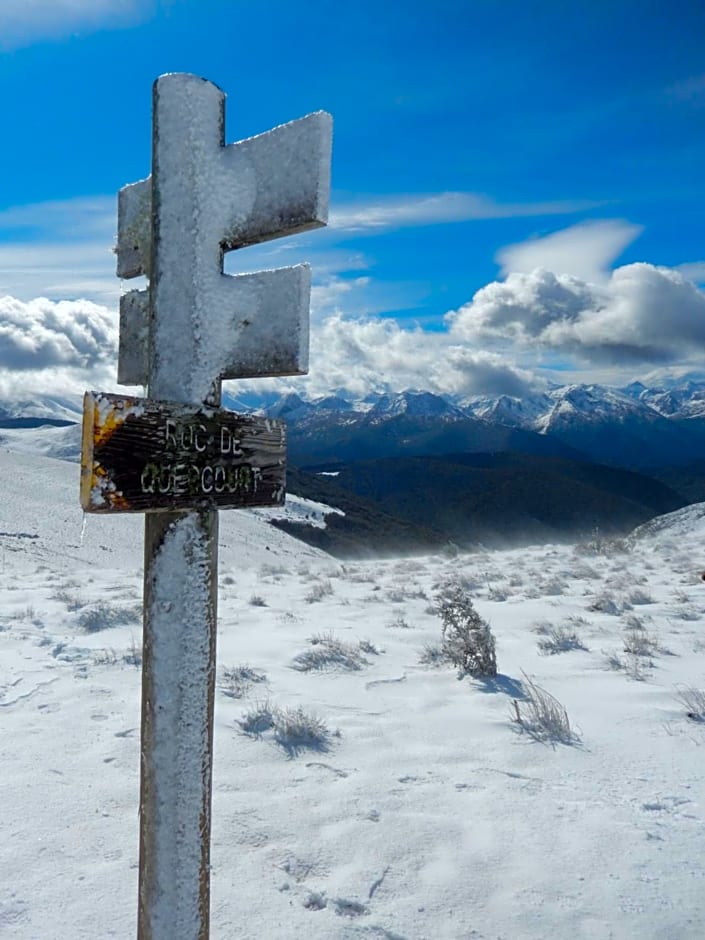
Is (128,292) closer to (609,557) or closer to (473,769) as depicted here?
(473,769)

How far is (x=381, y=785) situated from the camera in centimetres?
407

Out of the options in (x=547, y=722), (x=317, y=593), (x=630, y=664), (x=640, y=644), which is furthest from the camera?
(x=317, y=593)

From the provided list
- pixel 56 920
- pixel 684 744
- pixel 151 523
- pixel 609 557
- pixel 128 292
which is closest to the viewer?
pixel 151 523

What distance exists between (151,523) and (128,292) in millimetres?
985

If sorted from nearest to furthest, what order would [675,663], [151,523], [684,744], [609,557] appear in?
[151,523] → [684,744] → [675,663] → [609,557]

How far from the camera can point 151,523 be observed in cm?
219

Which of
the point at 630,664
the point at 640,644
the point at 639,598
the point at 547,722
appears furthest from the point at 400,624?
the point at 639,598

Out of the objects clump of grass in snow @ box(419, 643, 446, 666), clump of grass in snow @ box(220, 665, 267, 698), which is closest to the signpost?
clump of grass in snow @ box(220, 665, 267, 698)

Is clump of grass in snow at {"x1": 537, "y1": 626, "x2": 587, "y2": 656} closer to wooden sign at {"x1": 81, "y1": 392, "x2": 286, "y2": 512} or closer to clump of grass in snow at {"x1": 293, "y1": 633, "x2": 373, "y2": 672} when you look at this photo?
clump of grass in snow at {"x1": 293, "y1": 633, "x2": 373, "y2": 672}

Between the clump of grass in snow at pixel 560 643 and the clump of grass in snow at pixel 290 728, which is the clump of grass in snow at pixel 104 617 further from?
the clump of grass in snow at pixel 560 643

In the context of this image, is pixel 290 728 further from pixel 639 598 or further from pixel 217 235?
pixel 639 598

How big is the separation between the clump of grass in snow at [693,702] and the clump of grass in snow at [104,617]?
6.02 meters

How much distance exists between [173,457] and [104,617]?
6.79 meters

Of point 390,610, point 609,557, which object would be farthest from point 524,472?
point 390,610
